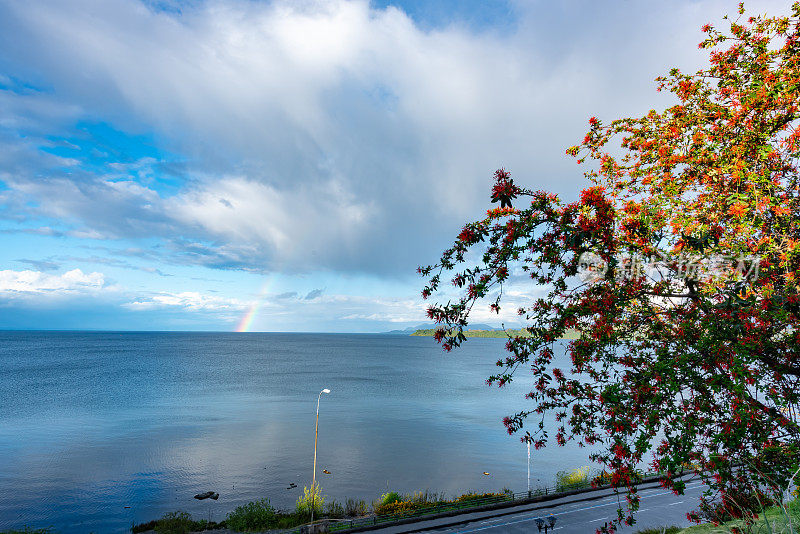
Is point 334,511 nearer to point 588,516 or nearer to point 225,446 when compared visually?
point 588,516

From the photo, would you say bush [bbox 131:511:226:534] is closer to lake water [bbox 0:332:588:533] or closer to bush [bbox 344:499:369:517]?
lake water [bbox 0:332:588:533]

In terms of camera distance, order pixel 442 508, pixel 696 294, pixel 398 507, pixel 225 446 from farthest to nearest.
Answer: pixel 225 446, pixel 398 507, pixel 442 508, pixel 696 294

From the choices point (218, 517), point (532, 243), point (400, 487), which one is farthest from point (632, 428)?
point (400, 487)

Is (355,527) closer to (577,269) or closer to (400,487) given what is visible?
(400,487)

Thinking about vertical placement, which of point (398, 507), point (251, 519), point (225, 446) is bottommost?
point (225, 446)

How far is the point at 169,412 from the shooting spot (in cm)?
6825

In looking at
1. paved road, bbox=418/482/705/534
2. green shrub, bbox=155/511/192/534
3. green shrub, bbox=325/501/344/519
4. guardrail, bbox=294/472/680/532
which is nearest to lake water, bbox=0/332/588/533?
green shrub, bbox=155/511/192/534

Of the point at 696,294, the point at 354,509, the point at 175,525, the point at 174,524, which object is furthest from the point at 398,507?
the point at 696,294

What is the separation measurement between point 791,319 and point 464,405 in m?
77.9

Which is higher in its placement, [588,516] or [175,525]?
[588,516]

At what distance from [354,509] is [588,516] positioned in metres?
17.4

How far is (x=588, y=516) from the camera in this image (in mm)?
27953

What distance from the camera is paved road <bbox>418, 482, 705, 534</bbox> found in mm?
25172

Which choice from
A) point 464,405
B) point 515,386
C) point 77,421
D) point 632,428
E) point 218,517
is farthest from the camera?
point 515,386
